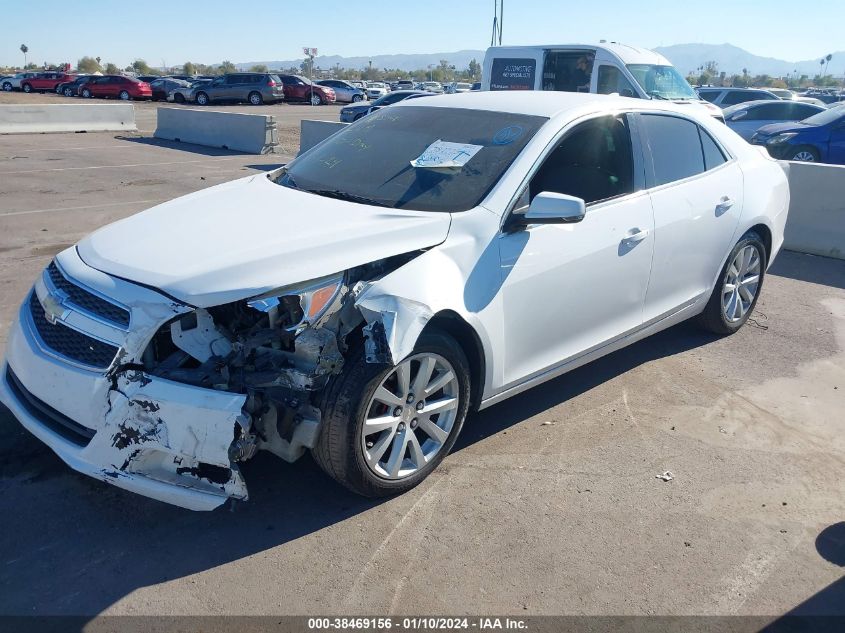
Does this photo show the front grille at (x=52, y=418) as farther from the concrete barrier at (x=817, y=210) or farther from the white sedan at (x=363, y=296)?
the concrete barrier at (x=817, y=210)

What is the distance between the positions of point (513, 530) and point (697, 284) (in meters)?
2.58

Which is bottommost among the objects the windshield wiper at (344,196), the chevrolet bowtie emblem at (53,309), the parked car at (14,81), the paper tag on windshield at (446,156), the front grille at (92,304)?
the parked car at (14,81)

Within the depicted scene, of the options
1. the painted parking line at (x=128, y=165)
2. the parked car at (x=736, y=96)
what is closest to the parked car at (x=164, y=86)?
the painted parking line at (x=128, y=165)

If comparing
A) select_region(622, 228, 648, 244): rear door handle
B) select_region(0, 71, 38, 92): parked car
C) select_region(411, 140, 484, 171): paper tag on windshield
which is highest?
select_region(411, 140, 484, 171): paper tag on windshield

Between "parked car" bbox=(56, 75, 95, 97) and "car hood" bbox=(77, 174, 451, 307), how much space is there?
1682 inches

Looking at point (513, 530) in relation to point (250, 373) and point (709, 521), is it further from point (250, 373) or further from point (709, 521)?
point (250, 373)

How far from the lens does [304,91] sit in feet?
130

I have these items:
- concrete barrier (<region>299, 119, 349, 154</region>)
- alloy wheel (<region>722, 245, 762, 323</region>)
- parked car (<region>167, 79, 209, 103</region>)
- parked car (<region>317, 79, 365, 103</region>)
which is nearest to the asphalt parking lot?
alloy wheel (<region>722, 245, 762, 323</region>)

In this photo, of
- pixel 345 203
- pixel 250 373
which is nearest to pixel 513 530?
pixel 250 373

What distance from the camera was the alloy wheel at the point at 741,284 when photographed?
215 inches

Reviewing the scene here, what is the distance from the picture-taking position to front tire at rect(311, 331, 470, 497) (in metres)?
3.13

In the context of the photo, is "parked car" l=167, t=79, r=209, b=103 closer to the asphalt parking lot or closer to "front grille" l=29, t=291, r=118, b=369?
Result: the asphalt parking lot

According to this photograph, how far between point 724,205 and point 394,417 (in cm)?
309

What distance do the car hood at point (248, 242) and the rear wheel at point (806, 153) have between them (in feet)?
40.0
